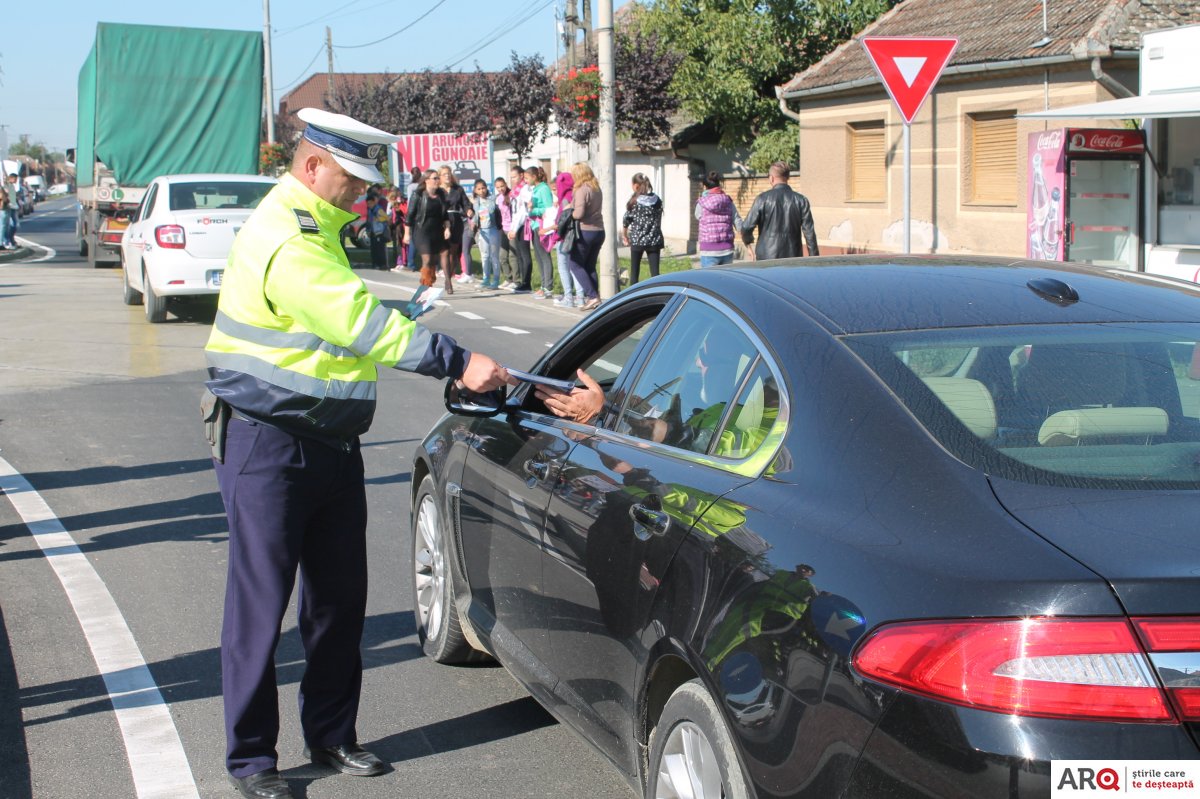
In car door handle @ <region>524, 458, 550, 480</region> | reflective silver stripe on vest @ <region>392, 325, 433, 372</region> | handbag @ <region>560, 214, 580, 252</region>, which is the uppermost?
handbag @ <region>560, 214, 580, 252</region>

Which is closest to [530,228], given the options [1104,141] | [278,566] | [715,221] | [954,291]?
[715,221]

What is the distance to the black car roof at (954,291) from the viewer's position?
10.1 feet

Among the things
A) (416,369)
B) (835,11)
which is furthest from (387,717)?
(835,11)

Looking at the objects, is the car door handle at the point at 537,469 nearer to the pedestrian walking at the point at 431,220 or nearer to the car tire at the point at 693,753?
the car tire at the point at 693,753

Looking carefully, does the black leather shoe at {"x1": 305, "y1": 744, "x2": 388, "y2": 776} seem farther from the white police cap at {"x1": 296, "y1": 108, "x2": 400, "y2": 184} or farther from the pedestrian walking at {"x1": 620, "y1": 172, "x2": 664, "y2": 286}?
the pedestrian walking at {"x1": 620, "y1": 172, "x2": 664, "y2": 286}

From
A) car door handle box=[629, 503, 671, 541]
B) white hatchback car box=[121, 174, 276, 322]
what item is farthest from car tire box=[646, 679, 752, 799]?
white hatchback car box=[121, 174, 276, 322]

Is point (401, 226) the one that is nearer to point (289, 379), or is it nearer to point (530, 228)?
point (530, 228)

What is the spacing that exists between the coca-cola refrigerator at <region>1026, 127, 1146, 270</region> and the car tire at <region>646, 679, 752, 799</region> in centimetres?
1156

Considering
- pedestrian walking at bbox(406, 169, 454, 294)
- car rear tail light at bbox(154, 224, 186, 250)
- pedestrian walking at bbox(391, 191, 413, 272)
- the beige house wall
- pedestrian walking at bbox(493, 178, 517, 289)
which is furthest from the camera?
pedestrian walking at bbox(391, 191, 413, 272)

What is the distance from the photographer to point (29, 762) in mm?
4129

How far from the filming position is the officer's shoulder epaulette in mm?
3697

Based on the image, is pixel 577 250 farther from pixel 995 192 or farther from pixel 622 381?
pixel 622 381

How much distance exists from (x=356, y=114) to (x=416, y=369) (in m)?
44.4

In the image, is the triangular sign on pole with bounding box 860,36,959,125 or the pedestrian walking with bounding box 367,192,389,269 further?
the pedestrian walking with bounding box 367,192,389,269
